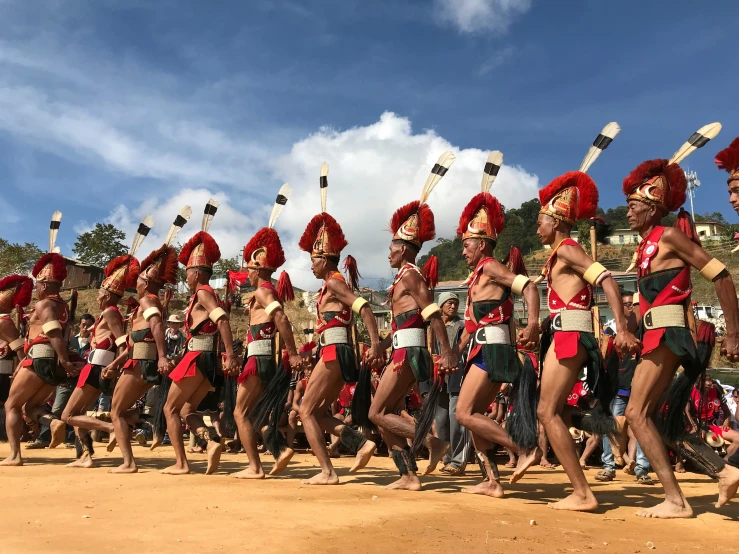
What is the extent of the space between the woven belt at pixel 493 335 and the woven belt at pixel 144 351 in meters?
3.86

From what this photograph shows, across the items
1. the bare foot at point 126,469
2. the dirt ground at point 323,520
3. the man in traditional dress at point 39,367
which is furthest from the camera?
the man in traditional dress at point 39,367

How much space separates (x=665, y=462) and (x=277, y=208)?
5.50 m

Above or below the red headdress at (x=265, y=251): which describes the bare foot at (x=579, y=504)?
below

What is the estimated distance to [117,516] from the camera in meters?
4.51

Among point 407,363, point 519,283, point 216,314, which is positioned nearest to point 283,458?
point 216,314

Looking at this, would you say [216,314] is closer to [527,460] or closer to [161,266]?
[161,266]

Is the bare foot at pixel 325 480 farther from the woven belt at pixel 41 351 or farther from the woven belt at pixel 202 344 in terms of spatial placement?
the woven belt at pixel 41 351

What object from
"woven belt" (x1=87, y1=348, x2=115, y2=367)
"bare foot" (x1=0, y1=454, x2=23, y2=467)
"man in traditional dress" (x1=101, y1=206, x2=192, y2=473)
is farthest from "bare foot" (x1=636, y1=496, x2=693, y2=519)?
"bare foot" (x1=0, y1=454, x2=23, y2=467)

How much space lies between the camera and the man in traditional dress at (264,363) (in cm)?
700

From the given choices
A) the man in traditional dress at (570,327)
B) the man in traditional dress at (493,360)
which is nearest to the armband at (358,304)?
the man in traditional dress at (493,360)

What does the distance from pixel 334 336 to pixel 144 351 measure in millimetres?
2488

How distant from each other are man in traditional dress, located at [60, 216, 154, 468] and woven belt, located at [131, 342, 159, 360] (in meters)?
0.44

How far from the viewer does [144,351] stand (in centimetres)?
779

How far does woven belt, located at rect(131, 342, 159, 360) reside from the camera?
777cm
